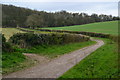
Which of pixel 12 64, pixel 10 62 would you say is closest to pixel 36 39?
pixel 10 62

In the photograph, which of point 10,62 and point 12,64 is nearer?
point 12,64

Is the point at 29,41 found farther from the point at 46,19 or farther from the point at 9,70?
the point at 46,19

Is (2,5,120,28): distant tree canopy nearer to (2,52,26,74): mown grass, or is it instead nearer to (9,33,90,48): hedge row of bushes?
(9,33,90,48): hedge row of bushes

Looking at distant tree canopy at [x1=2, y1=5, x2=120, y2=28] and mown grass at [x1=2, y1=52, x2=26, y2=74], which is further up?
distant tree canopy at [x1=2, y1=5, x2=120, y2=28]

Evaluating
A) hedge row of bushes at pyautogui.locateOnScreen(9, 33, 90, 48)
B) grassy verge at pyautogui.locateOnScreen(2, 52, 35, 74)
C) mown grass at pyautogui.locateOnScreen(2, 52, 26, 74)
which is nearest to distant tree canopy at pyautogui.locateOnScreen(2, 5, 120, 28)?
hedge row of bushes at pyautogui.locateOnScreen(9, 33, 90, 48)

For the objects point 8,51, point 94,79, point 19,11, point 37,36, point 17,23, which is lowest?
point 94,79

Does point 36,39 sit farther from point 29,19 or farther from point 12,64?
point 29,19

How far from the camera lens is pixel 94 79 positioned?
6727 millimetres

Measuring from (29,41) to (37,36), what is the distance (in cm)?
116

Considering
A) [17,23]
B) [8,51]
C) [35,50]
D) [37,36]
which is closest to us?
[8,51]

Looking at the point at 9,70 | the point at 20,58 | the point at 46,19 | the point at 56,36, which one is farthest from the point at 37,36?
the point at 46,19

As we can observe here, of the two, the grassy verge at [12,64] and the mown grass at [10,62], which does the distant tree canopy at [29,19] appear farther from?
the grassy verge at [12,64]

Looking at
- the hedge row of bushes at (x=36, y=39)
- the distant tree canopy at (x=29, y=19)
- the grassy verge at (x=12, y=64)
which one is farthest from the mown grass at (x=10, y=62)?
the distant tree canopy at (x=29, y=19)

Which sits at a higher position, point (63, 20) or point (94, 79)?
point (63, 20)
